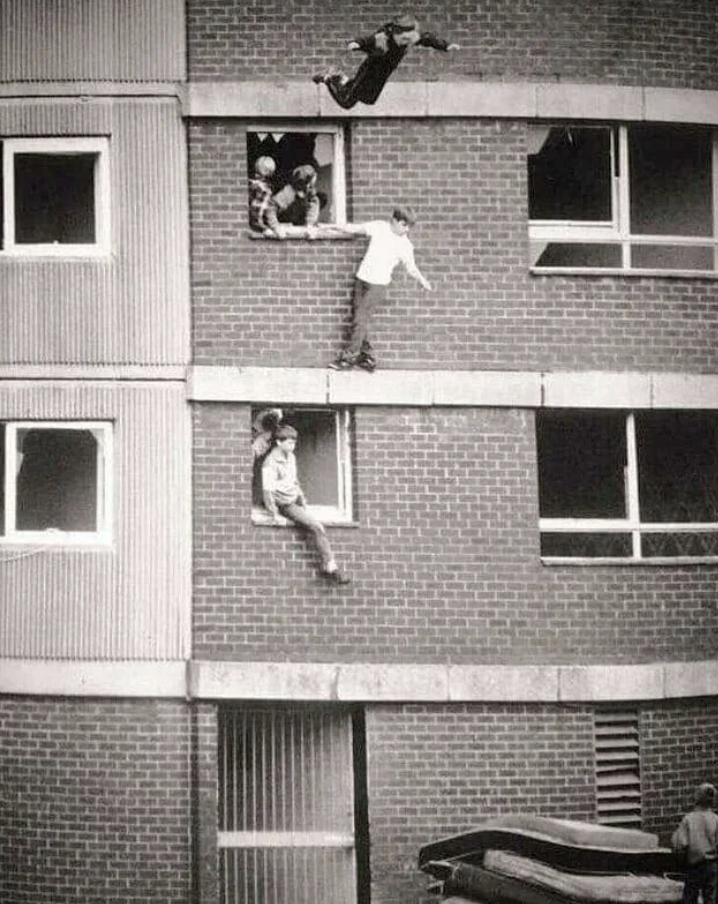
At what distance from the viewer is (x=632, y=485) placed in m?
13.1

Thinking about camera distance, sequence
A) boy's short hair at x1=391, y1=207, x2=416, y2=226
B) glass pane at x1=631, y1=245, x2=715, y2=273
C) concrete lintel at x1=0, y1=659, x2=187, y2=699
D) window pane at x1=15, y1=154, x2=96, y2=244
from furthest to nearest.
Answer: glass pane at x1=631, y1=245, x2=715, y2=273 → window pane at x1=15, y1=154, x2=96, y2=244 → concrete lintel at x1=0, y1=659, x2=187, y2=699 → boy's short hair at x1=391, y1=207, x2=416, y2=226

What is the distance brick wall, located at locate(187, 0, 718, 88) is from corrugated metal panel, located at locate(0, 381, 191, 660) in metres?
3.42

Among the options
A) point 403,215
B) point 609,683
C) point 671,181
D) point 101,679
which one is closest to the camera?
point 403,215

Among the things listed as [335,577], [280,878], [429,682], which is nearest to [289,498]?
[335,577]

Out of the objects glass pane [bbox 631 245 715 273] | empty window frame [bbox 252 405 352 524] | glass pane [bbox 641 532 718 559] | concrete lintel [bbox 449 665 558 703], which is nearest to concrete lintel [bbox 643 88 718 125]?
glass pane [bbox 631 245 715 273]

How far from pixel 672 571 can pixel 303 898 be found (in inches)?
189

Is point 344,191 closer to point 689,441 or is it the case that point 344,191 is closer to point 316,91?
point 316,91

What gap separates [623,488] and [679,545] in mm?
805

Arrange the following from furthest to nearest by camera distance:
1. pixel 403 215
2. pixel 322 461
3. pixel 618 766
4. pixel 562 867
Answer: pixel 322 461, pixel 618 766, pixel 403 215, pixel 562 867

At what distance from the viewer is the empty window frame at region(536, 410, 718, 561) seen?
13.0 m

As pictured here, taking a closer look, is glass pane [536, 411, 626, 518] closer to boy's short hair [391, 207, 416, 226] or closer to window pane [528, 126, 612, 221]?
window pane [528, 126, 612, 221]

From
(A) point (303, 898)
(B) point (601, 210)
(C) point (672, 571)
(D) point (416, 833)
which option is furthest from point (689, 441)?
(A) point (303, 898)

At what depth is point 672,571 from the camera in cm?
1287

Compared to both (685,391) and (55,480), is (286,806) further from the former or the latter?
(685,391)
